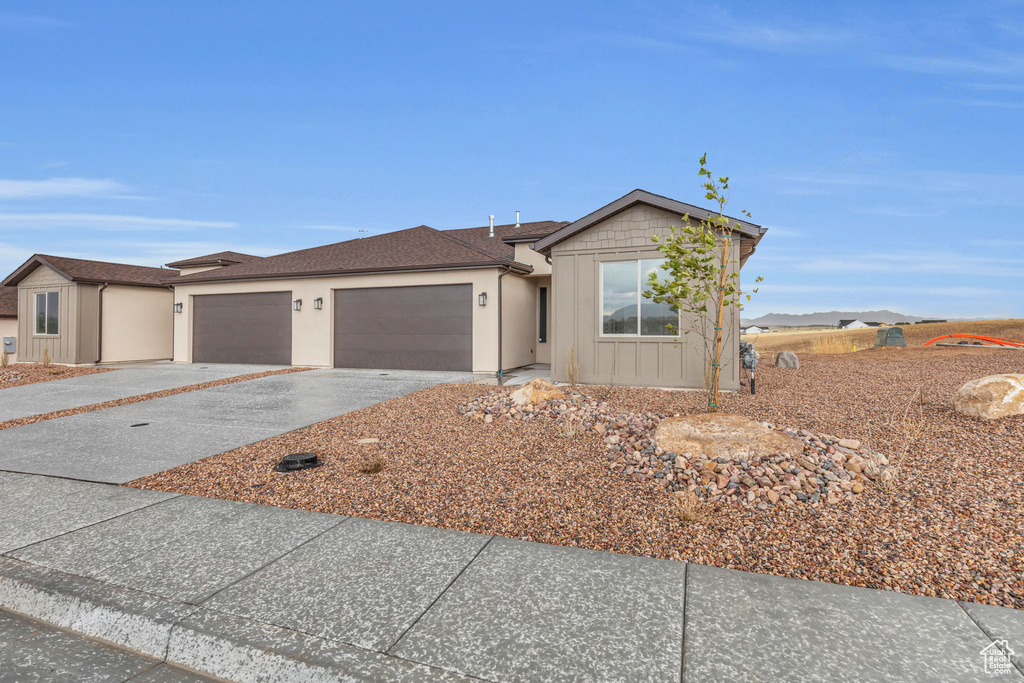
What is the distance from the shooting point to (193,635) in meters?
2.18

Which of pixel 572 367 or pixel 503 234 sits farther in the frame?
pixel 503 234

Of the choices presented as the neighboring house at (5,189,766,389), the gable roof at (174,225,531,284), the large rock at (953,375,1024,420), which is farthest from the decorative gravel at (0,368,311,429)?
the large rock at (953,375,1024,420)

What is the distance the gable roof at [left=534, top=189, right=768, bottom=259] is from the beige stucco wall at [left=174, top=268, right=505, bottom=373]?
2569mm

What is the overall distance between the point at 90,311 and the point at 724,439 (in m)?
20.2

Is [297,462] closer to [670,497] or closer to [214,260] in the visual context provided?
[670,497]

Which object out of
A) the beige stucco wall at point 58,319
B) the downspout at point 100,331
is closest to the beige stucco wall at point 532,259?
the downspout at point 100,331

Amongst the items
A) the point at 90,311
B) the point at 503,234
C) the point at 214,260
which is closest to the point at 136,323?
the point at 90,311

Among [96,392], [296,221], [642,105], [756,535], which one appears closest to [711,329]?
[756,535]

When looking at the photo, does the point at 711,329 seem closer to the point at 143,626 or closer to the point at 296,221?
the point at 143,626

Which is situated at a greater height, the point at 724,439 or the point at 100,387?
the point at 724,439

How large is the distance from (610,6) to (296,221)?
17274 mm

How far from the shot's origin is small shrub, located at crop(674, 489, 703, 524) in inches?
131

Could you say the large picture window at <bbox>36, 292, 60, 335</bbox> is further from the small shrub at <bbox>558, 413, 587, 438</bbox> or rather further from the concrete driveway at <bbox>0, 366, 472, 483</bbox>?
the small shrub at <bbox>558, 413, 587, 438</bbox>

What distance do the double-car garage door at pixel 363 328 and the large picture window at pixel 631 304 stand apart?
3.94 metres
